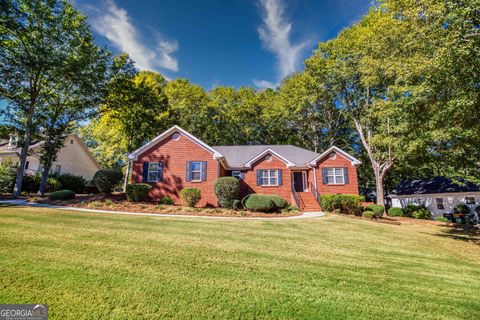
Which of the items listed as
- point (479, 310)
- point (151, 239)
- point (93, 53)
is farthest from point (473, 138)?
point (93, 53)

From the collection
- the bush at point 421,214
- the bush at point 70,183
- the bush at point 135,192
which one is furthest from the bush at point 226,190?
the bush at point 421,214

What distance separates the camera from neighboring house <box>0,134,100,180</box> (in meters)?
23.1

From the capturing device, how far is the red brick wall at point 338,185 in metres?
20.2

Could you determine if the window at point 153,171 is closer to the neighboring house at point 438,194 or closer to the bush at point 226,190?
the bush at point 226,190

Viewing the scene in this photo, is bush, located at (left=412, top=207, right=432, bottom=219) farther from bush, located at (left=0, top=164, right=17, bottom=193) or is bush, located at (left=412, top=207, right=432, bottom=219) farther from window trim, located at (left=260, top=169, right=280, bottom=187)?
bush, located at (left=0, top=164, right=17, bottom=193)

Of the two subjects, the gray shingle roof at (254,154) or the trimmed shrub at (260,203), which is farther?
the gray shingle roof at (254,154)

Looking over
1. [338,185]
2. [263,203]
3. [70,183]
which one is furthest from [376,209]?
[70,183]

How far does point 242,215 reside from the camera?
13.7 m

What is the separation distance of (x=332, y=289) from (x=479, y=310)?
265 cm

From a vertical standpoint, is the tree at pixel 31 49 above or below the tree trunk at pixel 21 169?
above

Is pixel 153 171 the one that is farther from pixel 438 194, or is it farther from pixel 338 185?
pixel 438 194

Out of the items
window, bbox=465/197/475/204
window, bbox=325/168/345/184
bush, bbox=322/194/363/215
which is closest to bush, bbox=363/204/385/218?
bush, bbox=322/194/363/215

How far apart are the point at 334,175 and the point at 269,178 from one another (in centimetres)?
621

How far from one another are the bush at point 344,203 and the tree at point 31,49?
21.9 metres
